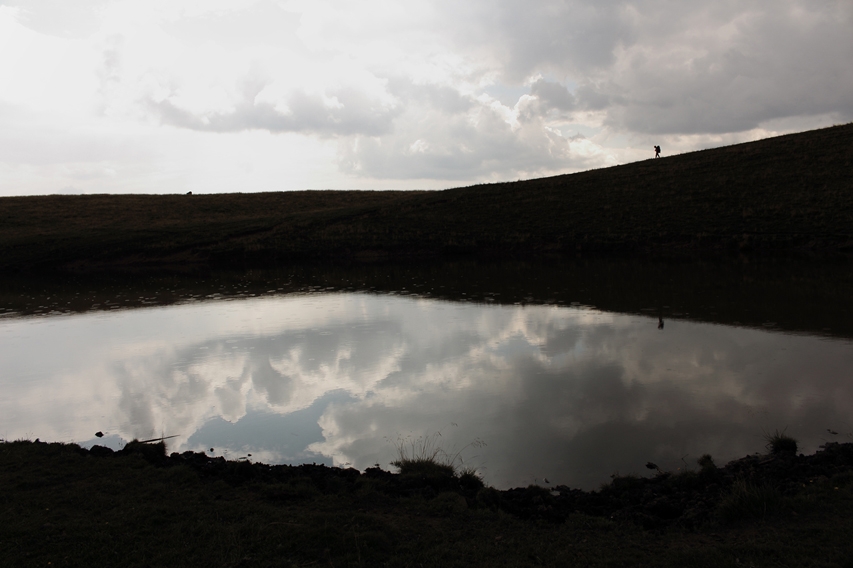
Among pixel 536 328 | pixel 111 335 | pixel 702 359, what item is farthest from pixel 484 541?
pixel 111 335

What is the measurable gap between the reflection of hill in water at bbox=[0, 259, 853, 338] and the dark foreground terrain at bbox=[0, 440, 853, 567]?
32.9 ft

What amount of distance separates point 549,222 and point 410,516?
39.6m

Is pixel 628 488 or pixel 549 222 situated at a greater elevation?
pixel 549 222

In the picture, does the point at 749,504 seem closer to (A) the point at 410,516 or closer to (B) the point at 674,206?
(A) the point at 410,516

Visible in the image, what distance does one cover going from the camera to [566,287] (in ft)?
75.2

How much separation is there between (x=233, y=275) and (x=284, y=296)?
12113 mm

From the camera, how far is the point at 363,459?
786 centimetres

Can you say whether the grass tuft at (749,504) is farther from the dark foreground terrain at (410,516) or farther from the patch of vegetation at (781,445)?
the patch of vegetation at (781,445)

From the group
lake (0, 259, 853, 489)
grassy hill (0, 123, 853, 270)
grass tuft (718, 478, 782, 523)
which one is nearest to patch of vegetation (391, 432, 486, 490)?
lake (0, 259, 853, 489)

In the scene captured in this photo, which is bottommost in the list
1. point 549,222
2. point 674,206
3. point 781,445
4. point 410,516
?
point 410,516

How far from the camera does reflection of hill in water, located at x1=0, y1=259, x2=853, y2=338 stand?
16484mm

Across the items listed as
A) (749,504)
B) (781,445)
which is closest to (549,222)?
(781,445)

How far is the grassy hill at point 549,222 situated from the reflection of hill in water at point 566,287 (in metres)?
7.00

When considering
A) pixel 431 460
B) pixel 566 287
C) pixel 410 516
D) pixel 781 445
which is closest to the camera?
pixel 410 516
